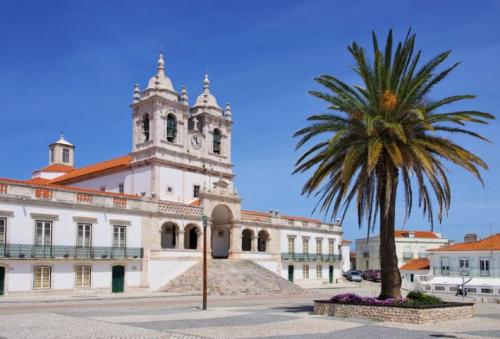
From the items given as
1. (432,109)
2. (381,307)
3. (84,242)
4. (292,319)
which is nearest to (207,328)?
(292,319)

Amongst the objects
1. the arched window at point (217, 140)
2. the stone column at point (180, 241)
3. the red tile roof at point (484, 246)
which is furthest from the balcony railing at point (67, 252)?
the red tile roof at point (484, 246)

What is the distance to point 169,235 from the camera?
44469 millimetres

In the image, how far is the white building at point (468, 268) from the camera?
41.4 meters

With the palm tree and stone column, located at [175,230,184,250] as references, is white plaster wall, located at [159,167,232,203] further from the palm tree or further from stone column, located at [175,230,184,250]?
the palm tree

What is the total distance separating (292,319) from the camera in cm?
2017

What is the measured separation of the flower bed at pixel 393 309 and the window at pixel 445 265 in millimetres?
31135

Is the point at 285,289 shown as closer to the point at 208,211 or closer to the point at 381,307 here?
the point at 208,211

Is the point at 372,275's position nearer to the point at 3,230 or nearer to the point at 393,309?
the point at 3,230

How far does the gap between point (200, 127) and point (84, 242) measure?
21214mm

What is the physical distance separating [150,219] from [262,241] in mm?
16040

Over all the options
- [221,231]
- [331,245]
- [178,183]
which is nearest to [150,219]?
[178,183]

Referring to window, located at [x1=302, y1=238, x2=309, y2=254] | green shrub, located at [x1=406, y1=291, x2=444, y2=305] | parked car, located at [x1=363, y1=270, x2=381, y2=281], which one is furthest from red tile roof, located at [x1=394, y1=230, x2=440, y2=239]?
green shrub, located at [x1=406, y1=291, x2=444, y2=305]

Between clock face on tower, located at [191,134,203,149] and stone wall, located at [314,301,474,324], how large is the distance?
3075 cm

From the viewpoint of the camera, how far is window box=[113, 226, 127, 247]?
3625 centimetres
